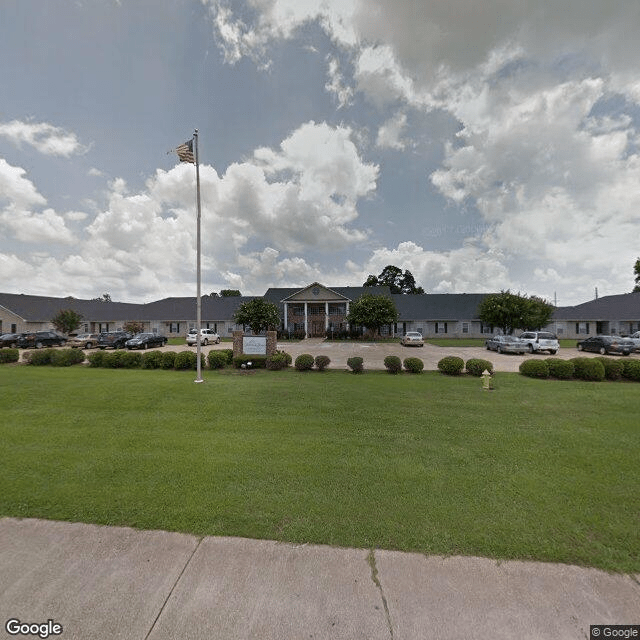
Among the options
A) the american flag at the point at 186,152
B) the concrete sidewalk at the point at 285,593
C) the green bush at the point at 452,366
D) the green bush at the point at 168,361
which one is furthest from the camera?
the green bush at the point at 168,361

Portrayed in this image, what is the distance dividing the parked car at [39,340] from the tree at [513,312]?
4585cm

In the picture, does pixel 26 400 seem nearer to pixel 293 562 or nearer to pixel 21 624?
pixel 21 624

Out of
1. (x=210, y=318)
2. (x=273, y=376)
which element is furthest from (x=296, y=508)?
(x=210, y=318)

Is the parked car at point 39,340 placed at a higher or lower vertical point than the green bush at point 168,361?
higher

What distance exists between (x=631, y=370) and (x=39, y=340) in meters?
42.7

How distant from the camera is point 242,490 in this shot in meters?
4.46

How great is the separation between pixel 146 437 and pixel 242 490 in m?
3.27

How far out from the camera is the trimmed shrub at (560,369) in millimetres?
12633

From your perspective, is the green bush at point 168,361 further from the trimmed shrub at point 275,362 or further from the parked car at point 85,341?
the parked car at point 85,341

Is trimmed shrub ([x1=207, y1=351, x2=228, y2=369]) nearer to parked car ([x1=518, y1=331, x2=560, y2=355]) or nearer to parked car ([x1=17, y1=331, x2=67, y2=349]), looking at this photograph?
parked car ([x1=518, y1=331, x2=560, y2=355])

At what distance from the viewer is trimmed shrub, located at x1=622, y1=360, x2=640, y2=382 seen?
1240 cm

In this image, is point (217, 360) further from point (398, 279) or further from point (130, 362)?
point (398, 279)

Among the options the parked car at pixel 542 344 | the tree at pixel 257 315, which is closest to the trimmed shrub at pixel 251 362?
the parked car at pixel 542 344

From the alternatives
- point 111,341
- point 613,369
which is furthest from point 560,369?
point 111,341
